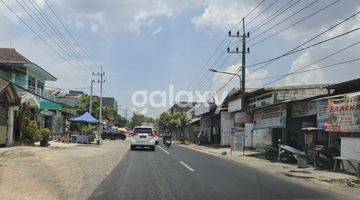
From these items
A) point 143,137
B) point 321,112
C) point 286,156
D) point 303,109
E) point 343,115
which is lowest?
point 286,156

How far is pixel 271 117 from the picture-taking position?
37.9m

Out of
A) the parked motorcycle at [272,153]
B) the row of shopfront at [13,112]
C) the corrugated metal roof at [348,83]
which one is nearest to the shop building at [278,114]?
the parked motorcycle at [272,153]

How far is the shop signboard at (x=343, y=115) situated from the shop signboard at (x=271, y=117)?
967 centimetres

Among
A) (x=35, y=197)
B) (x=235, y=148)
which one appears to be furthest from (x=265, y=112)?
(x=35, y=197)

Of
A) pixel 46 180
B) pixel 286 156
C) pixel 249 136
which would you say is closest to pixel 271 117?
pixel 286 156

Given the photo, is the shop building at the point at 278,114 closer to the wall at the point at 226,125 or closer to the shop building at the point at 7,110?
the wall at the point at 226,125

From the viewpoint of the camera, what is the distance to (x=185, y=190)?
14.6m

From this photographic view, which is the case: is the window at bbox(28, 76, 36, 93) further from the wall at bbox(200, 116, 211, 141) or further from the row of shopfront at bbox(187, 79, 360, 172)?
the wall at bbox(200, 116, 211, 141)

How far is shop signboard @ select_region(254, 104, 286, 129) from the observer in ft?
115

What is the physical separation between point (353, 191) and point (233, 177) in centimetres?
457

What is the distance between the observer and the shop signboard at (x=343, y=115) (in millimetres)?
22280

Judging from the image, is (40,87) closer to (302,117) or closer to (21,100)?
(21,100)

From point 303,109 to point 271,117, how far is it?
6.63 meters

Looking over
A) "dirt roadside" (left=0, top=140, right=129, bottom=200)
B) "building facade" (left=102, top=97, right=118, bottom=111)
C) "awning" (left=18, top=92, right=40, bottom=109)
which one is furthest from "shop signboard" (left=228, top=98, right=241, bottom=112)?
"building facade" (left=102, top=97, right=118, bottom=111)
